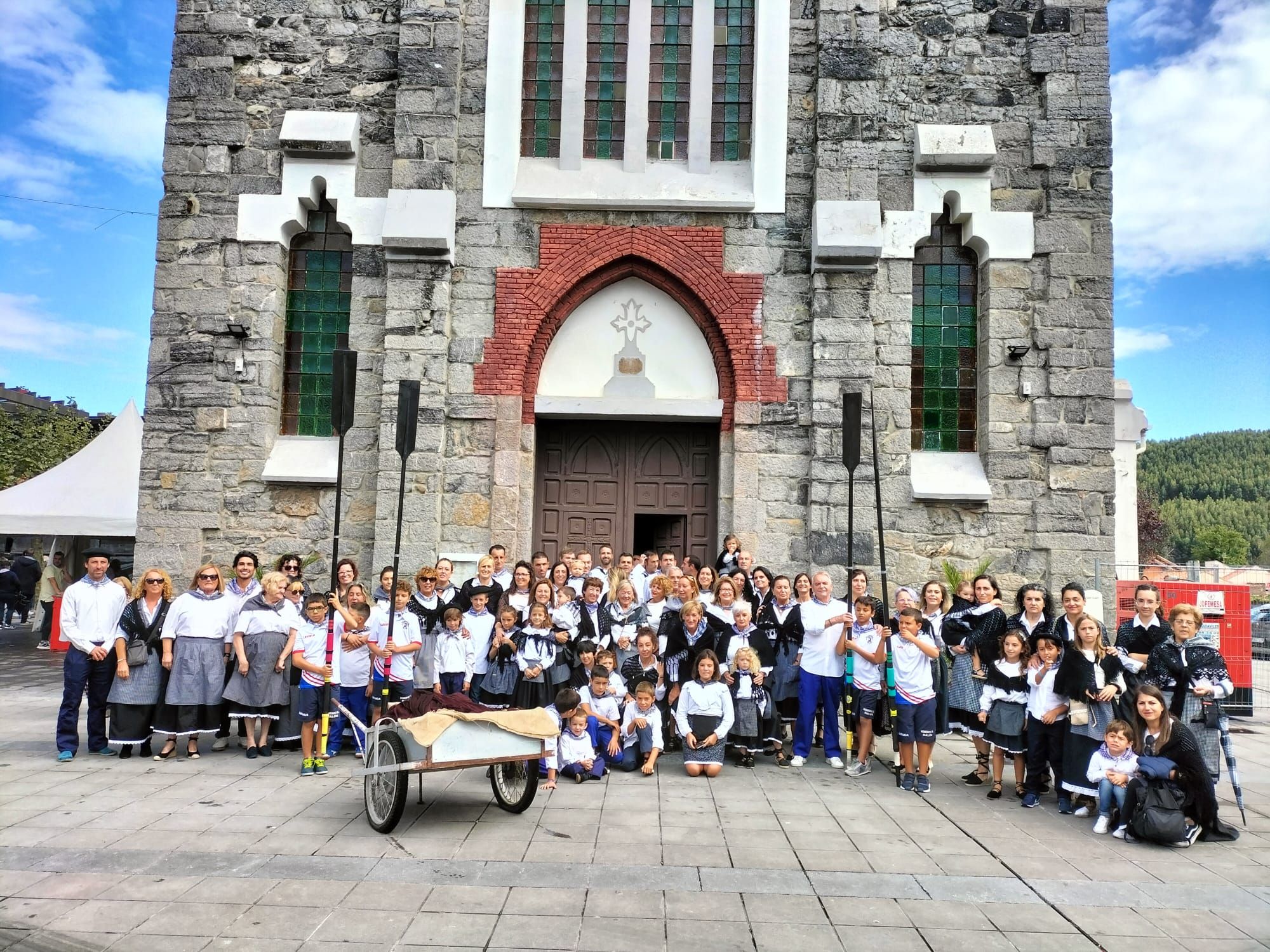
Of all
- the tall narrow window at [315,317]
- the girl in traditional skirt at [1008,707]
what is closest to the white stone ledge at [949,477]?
the girl in traditional skirt at [1008,707]

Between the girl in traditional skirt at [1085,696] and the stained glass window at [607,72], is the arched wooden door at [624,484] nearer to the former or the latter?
the stained glass window at [607,72]

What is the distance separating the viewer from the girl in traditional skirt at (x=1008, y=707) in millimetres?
7180

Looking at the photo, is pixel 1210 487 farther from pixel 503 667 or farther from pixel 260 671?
pixel 260 671

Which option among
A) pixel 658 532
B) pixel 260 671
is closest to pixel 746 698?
pixel 260 671

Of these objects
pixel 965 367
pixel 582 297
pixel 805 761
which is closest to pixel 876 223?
pixel 965 367

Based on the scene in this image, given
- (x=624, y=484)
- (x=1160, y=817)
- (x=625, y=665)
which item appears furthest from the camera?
(x=624, y=484)

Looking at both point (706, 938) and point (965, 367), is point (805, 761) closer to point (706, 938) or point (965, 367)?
point (706, 938)

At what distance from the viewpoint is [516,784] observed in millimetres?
6305

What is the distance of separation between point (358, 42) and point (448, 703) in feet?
30.8

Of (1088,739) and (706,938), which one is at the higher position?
(1088,739)

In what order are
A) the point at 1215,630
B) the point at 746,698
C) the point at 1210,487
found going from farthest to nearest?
1. the point at 1210,487
2. the point at 1215,630
3. the point at 746,698

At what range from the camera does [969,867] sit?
17.7ft

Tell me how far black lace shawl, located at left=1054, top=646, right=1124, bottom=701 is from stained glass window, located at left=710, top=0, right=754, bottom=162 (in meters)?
7.81

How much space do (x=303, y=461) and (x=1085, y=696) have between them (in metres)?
9.02
